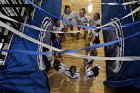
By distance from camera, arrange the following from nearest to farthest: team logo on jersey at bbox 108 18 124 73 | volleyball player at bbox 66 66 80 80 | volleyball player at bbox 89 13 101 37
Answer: team logo on jersey at bbox 108 18 124 73
volleyball player at bbox 66 66 80 80
volleyball player at bbox 89 13 101 37

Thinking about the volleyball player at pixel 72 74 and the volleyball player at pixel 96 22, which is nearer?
the volleyball player at pixel 72 74

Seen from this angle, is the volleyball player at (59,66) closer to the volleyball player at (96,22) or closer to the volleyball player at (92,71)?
the volleyball player at (92,71)

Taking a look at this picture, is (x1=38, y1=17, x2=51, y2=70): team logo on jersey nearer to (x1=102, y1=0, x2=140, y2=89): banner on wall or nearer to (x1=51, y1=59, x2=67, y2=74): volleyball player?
(x1=51, y1=59, x2=67, y2=74): volleyball player

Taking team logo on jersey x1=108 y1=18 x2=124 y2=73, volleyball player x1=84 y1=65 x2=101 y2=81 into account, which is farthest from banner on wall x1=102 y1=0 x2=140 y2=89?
volleyball player x1=84 y1=65 x2=101 y2=81

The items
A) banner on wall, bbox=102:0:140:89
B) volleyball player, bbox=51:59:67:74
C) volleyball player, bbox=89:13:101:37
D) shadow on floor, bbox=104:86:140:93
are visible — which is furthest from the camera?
volleyball player, bbox=89:13:101:37

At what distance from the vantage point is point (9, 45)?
5.59 m

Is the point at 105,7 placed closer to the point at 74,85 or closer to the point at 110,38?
the point at 110,38

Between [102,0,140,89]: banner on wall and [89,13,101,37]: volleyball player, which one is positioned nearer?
[102,0,140,89]: banner on wall

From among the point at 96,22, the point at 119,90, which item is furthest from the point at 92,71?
the point at 96,22

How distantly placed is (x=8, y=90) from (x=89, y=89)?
213cm

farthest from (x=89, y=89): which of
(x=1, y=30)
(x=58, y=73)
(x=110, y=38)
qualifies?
(x=1, y=30)

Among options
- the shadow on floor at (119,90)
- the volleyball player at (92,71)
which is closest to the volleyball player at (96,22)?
the volleyball player at (92,71)

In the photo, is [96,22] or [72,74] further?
[96,22]

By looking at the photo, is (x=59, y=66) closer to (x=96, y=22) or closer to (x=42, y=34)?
(x=42, y=34)
